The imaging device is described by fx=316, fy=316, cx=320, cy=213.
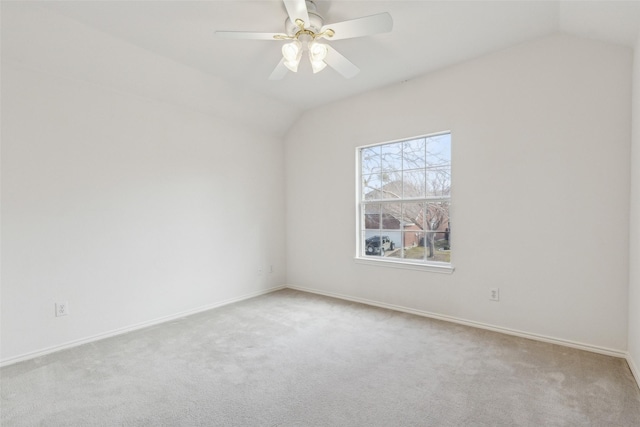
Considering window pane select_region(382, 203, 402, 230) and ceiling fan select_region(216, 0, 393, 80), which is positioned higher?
ceiling fan select_region(216, 0, 393, 80)

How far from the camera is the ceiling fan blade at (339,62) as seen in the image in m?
2.32

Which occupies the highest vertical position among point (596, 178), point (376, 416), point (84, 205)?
point (596, 178)

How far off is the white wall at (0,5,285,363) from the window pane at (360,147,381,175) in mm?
1502

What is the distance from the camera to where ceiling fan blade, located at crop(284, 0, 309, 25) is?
1.84 metres

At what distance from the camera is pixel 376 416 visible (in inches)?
68.8

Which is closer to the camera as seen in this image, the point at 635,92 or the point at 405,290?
the point at 635,92

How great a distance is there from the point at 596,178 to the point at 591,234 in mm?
436

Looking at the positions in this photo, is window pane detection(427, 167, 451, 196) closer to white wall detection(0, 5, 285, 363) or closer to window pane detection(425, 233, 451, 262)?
window pane detection(425, 233, 451, 262)

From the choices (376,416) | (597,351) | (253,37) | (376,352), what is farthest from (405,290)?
(253,37)

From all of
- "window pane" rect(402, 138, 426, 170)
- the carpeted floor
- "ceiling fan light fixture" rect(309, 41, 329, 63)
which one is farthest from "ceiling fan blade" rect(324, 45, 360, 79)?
the carpeted floor

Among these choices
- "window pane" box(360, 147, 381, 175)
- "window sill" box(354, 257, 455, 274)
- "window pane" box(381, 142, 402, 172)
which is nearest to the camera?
"window sill" box(354, 257, 455, 274)

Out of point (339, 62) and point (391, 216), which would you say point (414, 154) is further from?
point (339, 62)

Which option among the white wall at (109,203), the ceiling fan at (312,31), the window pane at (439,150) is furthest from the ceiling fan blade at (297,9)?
the window pane at (439,150)

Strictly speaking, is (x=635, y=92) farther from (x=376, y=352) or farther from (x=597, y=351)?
(x=376, y=352)
